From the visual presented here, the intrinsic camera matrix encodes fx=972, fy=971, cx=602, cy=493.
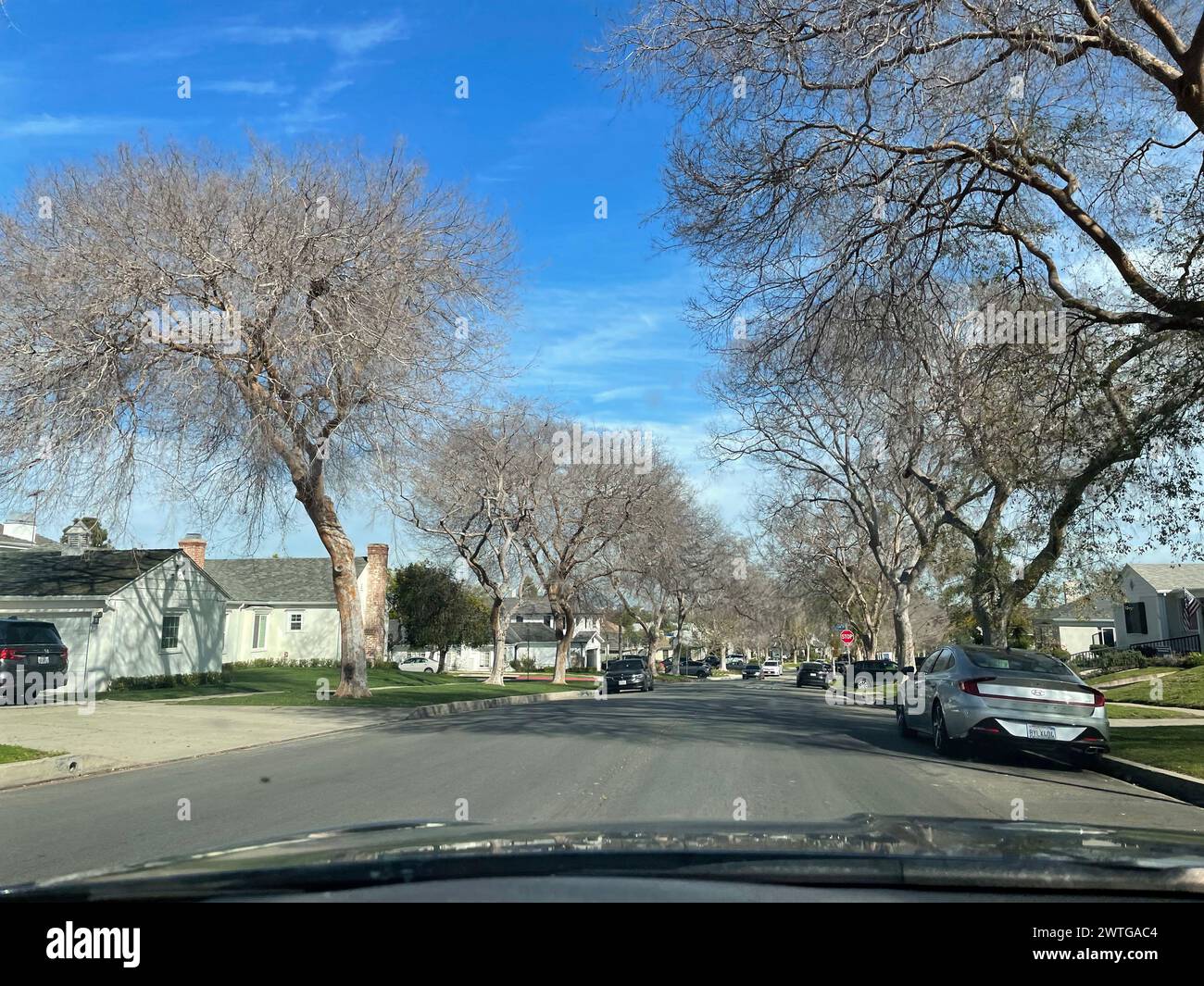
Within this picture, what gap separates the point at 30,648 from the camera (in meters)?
20.5

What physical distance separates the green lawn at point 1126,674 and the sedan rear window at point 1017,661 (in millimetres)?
20298

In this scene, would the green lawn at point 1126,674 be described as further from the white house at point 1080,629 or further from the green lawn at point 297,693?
the white house at point 1080,629

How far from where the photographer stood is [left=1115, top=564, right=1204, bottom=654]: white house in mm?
41156

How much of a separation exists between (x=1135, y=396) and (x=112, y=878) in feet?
51.4

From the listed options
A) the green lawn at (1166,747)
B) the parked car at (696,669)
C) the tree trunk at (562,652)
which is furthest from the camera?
the parked car at (696,669)

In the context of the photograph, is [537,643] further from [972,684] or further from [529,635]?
[972,684]

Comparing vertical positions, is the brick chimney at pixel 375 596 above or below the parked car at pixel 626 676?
above

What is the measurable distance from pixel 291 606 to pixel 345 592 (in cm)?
2726

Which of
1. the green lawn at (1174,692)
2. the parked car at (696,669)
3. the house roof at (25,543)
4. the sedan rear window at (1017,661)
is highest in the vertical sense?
the house roof at (25,543)

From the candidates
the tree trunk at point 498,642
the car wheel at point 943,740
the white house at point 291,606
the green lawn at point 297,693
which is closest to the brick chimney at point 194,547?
the white house at point 291,606

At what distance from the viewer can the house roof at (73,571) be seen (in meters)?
27.6

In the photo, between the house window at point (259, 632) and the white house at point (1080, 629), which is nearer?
the house window at point (259, 632)

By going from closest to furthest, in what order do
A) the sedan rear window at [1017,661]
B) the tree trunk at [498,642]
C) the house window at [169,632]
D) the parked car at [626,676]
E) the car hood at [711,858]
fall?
the car hood at [711,858] < the sedan rear window at [1017,661] < the house window at [169,632] < the tree trunk at [498,642] < the parked car at [626,676]
